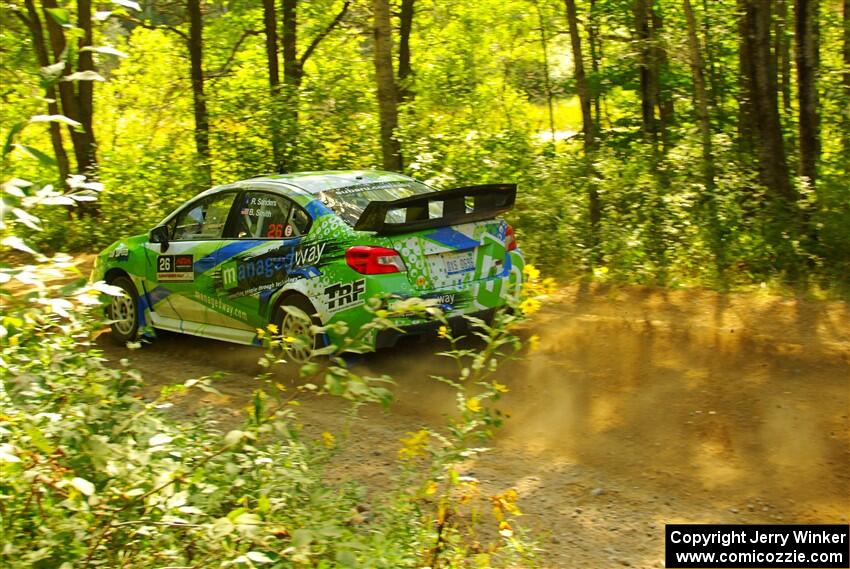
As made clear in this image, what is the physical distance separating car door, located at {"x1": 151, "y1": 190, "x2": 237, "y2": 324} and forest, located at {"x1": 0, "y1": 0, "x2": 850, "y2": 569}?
0.57 m

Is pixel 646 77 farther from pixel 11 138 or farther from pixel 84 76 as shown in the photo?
pixel 11 138

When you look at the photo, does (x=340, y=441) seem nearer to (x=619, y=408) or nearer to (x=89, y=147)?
(x=619, y=408)

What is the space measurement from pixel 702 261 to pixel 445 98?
6.53 metres

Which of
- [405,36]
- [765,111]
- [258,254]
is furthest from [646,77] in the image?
[258,254]

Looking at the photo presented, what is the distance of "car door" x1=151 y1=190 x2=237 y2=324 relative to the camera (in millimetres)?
9523

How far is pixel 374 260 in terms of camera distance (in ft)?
26.5

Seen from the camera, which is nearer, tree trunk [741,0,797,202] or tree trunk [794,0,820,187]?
tree trunk [741,0,797,202]

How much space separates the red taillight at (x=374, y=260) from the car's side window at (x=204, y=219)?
1934mm

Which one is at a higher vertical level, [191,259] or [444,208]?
[444,208]

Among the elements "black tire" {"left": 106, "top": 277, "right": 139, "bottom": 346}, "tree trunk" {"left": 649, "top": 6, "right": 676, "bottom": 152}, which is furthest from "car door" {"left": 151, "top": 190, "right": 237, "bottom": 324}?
"tree trunk" {"left": 649, "top": 6, "right": 676, "bottom": 152}

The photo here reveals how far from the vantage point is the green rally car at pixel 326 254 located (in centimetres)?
812

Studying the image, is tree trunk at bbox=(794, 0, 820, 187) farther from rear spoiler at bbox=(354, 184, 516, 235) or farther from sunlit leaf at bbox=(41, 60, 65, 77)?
sunlit leaf at bbox=(41, 60, 65, 77)

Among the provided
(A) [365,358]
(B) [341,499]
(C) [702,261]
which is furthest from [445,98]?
(B) [341,499]

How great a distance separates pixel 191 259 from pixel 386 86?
4077mm
